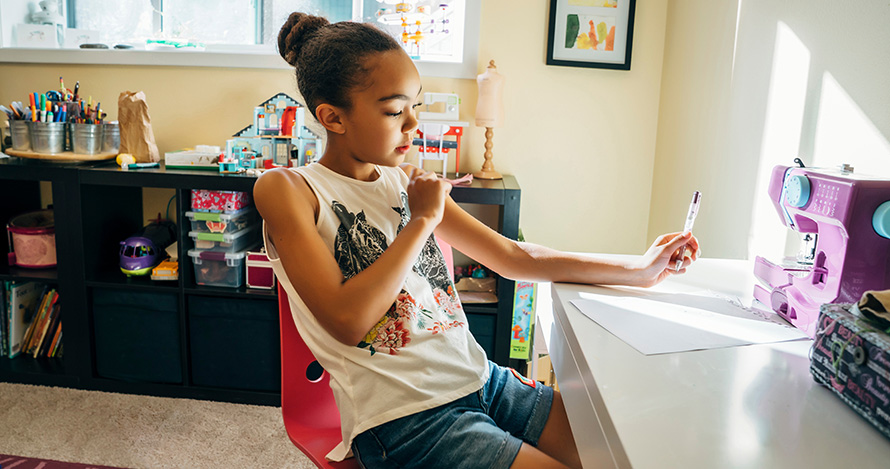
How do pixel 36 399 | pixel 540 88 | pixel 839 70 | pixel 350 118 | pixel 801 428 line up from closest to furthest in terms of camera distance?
pixel 801 428 < pixel 350 118 < pixel 839 70 < pixel 36 399 < pixel 540 88

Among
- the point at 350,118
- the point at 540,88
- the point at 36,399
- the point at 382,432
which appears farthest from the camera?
the point at 540,88

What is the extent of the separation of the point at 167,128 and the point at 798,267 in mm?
2317

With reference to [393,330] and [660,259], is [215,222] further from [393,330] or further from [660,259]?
[660,259]

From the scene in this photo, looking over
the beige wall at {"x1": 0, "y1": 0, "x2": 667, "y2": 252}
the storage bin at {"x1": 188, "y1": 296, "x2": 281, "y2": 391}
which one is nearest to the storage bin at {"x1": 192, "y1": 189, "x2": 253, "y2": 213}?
the storage bin at {"x1": 188, "y1": 296, "x2": 281, "y2": 391}

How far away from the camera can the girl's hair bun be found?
1.13 m

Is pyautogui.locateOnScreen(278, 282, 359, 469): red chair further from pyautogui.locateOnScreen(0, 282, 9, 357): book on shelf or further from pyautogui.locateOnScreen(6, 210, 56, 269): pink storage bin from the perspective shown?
pyautogui.locateOnScreen(0, 282, 9, 357): book on shelf

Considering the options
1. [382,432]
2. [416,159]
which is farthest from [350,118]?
[416,159]

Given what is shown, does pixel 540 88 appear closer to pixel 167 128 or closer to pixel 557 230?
pixel 557 230

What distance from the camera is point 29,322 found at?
248 cm

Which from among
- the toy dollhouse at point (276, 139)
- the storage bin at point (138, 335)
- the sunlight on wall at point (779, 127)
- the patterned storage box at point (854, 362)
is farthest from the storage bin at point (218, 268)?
the patterned storage box at point (854, 362)

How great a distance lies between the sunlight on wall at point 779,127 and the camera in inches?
53.9

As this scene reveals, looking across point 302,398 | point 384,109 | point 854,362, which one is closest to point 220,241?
point 302,398

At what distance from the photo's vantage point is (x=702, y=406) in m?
0.69

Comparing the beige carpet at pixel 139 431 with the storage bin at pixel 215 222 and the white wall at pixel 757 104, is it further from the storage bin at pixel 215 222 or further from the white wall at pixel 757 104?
the white wall at pixel 757 104
